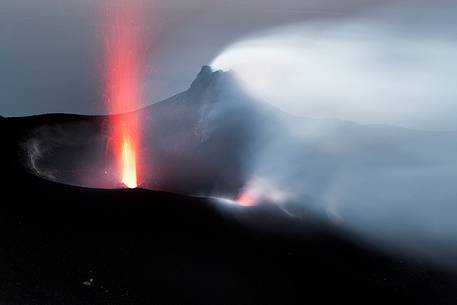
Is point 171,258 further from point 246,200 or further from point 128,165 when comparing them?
point 128,165

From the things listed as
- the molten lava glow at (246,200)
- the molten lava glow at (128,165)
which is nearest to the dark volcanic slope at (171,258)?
the molten lava glow at (246,200)

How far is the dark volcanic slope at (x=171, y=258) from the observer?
711cm

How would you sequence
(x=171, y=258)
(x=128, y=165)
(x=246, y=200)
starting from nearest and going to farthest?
(x=171, y=258), (x=246, y=200), (x=128, y=165)

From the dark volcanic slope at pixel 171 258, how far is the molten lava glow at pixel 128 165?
10.5ft

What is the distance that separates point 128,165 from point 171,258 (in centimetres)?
620

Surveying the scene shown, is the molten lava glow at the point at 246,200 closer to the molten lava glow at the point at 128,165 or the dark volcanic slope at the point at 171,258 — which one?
the dark volcanic slope at the point at 171,258

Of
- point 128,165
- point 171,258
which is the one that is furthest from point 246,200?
Result: point 128,165

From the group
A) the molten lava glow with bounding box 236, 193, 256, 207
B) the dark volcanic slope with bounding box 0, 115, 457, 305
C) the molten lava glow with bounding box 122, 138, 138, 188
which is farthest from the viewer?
the molten lava glow with bounding box 122, 138, 138, 188

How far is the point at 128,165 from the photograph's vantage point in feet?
44.8

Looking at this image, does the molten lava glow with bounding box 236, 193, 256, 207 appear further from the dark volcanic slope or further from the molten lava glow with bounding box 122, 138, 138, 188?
the molten lava glow with bounding box 122, 138, 138, 188

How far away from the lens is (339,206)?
11.0m

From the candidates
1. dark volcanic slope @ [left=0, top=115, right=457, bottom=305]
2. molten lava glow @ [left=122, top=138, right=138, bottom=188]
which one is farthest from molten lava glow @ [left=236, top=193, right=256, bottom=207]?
molten lava glow @ [left=122, top=138, right=138, bottom=188]

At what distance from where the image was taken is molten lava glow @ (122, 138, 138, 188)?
13.0 metres

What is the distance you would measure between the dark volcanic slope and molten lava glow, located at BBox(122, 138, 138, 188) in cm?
320
